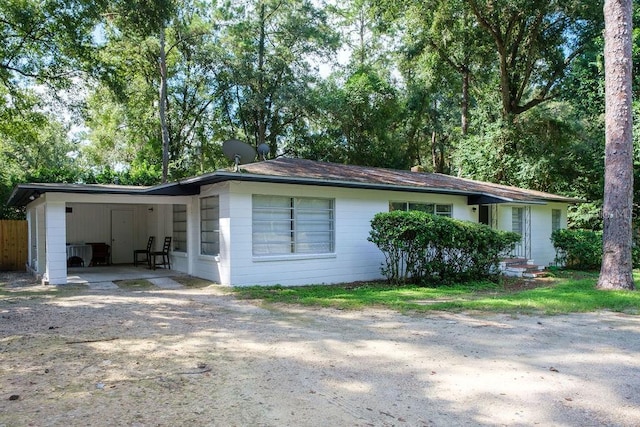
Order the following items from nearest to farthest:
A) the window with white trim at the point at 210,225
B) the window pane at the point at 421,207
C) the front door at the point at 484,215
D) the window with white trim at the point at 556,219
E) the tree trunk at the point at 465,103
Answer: the window with white trim at the point at 210,225
the window pane at the point at 421,207
the front door at the point at 484,215
the window with white trim at the point at 556,219
the tree trunk at the point at 465,103

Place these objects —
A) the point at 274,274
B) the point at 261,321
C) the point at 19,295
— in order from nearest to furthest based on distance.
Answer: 1. the point at 261,321
2. the point at 19,295
3. the point at 274,274

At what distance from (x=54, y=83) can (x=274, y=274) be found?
1099cm

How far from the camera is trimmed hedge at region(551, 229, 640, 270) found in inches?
595

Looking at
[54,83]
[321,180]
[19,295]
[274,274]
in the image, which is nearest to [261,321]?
[274,274]

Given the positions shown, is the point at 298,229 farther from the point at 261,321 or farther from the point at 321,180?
the point at 261,321

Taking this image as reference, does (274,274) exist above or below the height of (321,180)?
below

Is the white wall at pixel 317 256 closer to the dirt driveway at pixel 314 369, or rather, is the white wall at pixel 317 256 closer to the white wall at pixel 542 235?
the dirt driveway at pixel 314 369

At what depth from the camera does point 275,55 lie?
2292cm

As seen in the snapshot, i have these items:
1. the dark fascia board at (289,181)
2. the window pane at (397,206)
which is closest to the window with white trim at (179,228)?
the dark fascia board at (289,181)

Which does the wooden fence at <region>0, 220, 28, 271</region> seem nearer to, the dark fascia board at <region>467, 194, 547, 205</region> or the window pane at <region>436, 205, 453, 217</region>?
the window pane at <region>436, 205, 453, 217</region>

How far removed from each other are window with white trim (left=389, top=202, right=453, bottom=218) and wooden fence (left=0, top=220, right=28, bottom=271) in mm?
13051

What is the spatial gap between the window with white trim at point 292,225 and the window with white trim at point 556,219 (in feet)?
33.4

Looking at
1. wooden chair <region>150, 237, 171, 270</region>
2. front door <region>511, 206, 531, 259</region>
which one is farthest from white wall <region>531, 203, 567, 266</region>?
wooden chair <region>150, 237, 171, 270</region>

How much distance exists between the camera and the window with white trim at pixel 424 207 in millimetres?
13070
